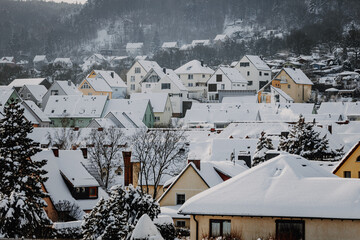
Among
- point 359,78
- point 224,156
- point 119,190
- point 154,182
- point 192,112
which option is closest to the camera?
point 119,190

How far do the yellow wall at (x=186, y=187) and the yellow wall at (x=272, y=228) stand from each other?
16.6 meters

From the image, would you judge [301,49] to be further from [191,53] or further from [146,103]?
[146,103]

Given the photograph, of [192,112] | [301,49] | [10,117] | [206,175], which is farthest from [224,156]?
[301,49]

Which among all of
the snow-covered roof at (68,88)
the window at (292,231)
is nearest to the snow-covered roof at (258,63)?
the snow-covered roof at (68,88)

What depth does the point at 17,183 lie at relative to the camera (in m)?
30.0

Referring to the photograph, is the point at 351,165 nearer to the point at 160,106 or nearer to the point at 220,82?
the point at 160,106

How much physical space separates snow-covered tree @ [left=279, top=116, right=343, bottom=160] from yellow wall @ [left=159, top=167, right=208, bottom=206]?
49.0 ft

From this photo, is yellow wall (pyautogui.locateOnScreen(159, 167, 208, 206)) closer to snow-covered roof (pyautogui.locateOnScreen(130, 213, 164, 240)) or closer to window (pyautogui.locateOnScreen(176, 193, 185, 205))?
window (pyautogui.locateOnScreen(176, 193, 185, 205))

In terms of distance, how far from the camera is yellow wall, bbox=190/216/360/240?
1977 centimetres

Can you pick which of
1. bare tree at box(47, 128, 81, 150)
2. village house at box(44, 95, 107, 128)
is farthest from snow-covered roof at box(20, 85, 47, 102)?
bare tree at box(47, 128, 81, 150)

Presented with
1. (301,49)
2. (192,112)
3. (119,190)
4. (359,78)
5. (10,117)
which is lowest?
(119,190)

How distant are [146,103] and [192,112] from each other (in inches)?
283

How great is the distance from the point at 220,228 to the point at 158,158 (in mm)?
29227

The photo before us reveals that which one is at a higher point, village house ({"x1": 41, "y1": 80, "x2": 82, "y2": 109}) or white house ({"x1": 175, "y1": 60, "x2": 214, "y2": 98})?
white house ({"x1": 175, "y1": 60, "x2": 214, "y2": 98})
